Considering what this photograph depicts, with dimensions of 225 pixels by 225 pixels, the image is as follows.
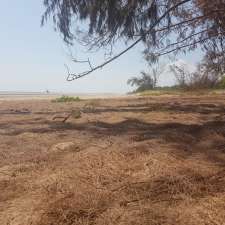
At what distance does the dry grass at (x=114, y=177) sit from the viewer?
2971 millimetres

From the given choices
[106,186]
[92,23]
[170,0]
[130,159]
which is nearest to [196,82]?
[170,0]

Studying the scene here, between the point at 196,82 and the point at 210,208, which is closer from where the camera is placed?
the point at 210,208

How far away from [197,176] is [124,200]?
944mm

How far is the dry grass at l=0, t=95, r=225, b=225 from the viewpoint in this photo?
297 centimetres

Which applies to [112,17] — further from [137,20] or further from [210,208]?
[210,208]

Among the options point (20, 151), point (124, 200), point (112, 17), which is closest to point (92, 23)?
point (112, 17)

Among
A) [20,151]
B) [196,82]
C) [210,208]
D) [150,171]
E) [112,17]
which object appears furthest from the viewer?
[196,82]

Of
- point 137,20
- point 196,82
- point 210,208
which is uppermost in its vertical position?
point 137,20

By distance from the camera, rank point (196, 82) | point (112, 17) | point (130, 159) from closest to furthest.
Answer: point (130, 159), point (112, 17), point (196, 82)

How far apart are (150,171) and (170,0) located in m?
4.89

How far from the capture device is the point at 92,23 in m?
8.08

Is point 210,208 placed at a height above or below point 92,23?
below

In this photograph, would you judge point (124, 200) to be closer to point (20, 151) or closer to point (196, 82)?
point (20, 151)

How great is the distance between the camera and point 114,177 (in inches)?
153
